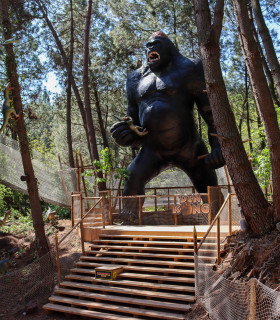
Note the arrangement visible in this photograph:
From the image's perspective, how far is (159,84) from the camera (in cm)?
939

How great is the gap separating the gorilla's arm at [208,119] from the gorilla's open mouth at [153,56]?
108 centimetres

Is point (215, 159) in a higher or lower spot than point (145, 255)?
higher

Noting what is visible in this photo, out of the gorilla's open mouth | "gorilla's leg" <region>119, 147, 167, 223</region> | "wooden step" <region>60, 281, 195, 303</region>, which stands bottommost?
"wooden step" <region>60, 281, 195, 303</region>

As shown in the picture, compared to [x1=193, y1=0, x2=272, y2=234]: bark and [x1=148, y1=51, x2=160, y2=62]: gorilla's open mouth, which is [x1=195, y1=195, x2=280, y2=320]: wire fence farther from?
[x1=148, y1=51, x2=160, y2=62]: gorilla's open mouth

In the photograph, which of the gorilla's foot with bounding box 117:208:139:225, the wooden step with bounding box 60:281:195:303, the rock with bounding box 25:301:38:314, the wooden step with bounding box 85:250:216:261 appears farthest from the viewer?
the gorilla's foot with bounding box 117:208:139:225

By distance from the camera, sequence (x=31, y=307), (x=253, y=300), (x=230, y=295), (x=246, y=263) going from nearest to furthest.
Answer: (x=253, y=300) → (x=230, y=295) → (x=246, y=263) → (x=31, y=307)

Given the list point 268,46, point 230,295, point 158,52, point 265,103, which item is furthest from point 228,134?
point 158,52

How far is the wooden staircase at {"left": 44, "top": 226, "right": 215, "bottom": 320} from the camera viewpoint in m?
6.32

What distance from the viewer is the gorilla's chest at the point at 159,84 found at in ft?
30.5

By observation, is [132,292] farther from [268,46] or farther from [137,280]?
[268,46]

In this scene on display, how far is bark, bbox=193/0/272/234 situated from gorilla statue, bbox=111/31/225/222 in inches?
104

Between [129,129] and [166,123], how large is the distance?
1.02 meters

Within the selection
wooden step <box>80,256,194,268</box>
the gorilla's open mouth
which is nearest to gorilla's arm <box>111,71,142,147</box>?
the gorilla's open mouth

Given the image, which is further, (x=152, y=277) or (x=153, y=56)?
(x=153, y=56)
